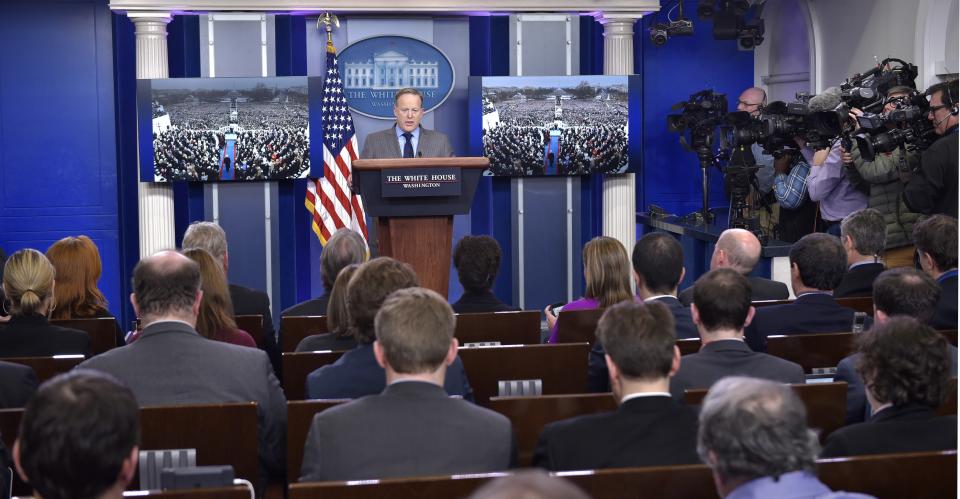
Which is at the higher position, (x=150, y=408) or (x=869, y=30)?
(x=869, y=30)

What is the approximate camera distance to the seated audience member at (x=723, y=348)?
369 cm

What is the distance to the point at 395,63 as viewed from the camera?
9.55 m

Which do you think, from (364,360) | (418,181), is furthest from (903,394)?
(418,181)

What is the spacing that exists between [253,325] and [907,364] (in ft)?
9.58

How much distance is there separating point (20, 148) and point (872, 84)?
6.17 meters

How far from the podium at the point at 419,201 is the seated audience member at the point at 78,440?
468 centimetres

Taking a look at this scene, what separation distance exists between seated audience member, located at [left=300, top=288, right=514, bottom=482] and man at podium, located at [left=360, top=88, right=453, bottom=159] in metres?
5.04

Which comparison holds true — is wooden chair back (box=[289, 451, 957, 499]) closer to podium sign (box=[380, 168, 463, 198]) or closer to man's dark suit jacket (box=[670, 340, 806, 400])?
man's dark suit jacket (box=[670, 340, 806, 400])

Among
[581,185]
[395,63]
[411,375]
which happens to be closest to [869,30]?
[581,185]

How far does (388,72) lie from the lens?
9.55m

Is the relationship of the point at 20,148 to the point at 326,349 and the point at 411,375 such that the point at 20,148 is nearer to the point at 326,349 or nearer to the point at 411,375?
the point at 326,349

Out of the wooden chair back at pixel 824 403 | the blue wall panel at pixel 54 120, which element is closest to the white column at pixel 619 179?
the blue wall panel at pixel 54 120

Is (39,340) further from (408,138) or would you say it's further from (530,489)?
(408,138)

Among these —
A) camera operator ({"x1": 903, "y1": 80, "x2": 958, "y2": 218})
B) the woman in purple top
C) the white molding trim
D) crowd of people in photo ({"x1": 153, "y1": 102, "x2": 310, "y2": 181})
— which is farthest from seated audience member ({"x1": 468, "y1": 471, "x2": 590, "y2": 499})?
the white molding trim
